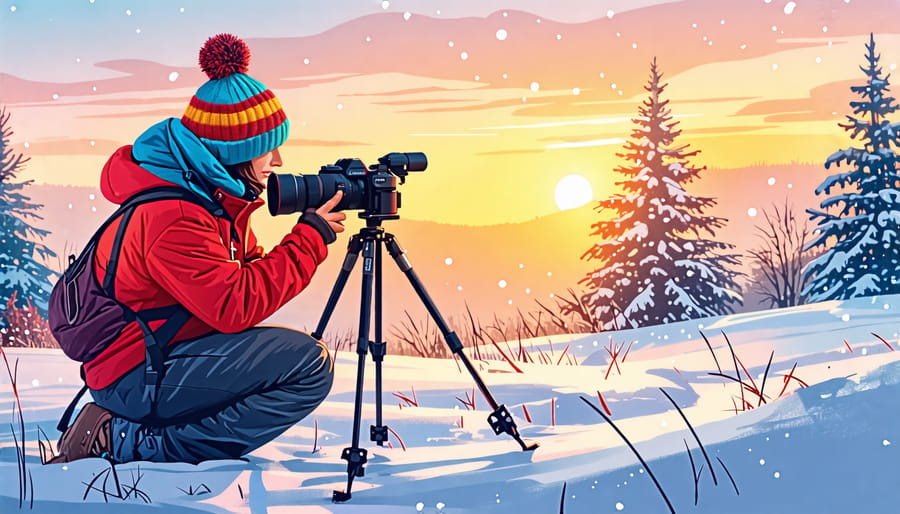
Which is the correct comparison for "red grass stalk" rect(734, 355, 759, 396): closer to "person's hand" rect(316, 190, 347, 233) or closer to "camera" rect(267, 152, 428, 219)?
"camera" rect(267, 152, 428, 219)

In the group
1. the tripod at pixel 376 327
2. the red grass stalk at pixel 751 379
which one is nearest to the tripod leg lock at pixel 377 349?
the tripod at pixel 376 327

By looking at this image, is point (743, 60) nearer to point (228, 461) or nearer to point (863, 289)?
point (863, 289)

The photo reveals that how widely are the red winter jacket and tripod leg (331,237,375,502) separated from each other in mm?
153

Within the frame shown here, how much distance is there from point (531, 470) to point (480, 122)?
123 centimetres

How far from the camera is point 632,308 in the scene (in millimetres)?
3441

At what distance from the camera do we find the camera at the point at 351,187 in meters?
2.48

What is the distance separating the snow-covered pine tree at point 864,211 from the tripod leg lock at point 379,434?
1794mm

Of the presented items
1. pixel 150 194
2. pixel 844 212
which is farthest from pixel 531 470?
pixel 844 212

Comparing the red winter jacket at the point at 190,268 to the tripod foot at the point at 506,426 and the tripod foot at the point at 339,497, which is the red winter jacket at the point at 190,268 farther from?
the tripod foot at the point at 506,426

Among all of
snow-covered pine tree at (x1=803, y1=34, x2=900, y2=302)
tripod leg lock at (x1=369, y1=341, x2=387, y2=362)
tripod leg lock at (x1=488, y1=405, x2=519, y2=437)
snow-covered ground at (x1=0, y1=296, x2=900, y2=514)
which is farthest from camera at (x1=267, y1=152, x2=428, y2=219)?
snow-covered pine tree at (x1=803, y1=34, x2=900, y2=302)

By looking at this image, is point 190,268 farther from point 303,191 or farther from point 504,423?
point 504,423

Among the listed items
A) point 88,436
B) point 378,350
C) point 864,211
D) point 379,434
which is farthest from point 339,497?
point 864,211

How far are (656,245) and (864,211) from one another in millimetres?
800

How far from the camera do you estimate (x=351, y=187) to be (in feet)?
8.38
